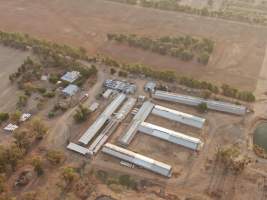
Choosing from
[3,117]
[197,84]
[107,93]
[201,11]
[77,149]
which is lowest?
[77,149]

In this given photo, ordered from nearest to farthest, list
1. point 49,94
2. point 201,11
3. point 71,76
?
point 49,94 < point 71,76 < point 201,11

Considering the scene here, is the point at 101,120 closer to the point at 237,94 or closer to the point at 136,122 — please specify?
the point at 136,122

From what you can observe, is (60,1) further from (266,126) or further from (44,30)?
(266,126)


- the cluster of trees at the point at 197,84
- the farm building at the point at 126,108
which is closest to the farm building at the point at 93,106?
the farm building at the point at 126,108

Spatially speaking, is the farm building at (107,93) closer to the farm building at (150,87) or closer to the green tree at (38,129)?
the farm building at (150,87)

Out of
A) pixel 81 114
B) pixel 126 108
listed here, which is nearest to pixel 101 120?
pixel 81 114

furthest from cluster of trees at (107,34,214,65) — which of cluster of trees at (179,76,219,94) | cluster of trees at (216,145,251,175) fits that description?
cluster of trees at (216,145,251,175)
